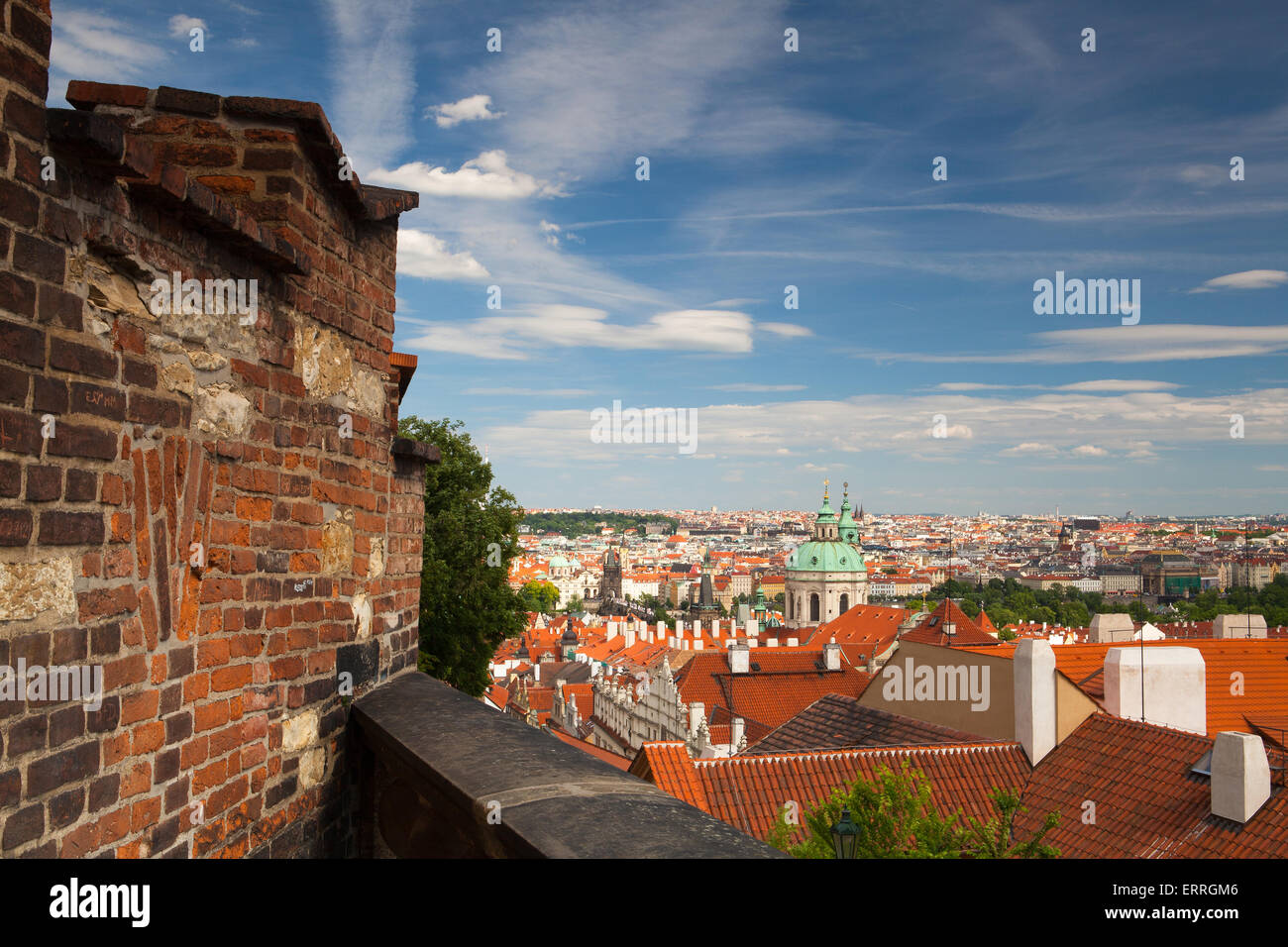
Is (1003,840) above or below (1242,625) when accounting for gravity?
below

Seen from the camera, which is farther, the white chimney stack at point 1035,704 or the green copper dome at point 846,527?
the green copper dome at point 846,527

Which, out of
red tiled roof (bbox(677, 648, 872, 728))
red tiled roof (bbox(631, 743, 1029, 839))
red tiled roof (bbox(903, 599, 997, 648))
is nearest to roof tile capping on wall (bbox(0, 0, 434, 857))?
red tiled roof (bbox(631, 743, 1029, 839))

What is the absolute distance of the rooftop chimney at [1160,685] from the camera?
16.0 meters

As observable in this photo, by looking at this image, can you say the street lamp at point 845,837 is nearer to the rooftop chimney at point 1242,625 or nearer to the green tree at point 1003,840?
the green tree at point 1003,840

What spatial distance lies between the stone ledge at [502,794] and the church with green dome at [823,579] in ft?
323

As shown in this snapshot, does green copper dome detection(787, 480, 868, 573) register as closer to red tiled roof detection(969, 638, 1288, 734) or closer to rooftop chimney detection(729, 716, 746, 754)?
rooftop chimney detection(729, 716, 746, 754)

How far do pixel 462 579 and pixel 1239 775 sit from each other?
14.7 m

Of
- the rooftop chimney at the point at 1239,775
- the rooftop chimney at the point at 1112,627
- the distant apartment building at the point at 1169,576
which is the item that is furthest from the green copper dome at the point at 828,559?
the rooftop chimney at the point at 1239,775

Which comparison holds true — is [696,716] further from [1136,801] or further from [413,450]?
[413,450]

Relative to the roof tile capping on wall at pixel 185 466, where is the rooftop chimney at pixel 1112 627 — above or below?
below

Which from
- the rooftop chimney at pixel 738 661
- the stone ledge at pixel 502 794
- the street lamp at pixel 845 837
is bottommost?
the rooftop chimney at pixel 738 661

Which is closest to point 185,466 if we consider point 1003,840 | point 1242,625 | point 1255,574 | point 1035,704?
point 1003,840

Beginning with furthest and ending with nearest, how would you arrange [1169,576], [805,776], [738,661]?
[1169,576], [738,661], [805,776]

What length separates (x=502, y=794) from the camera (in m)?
2.42
